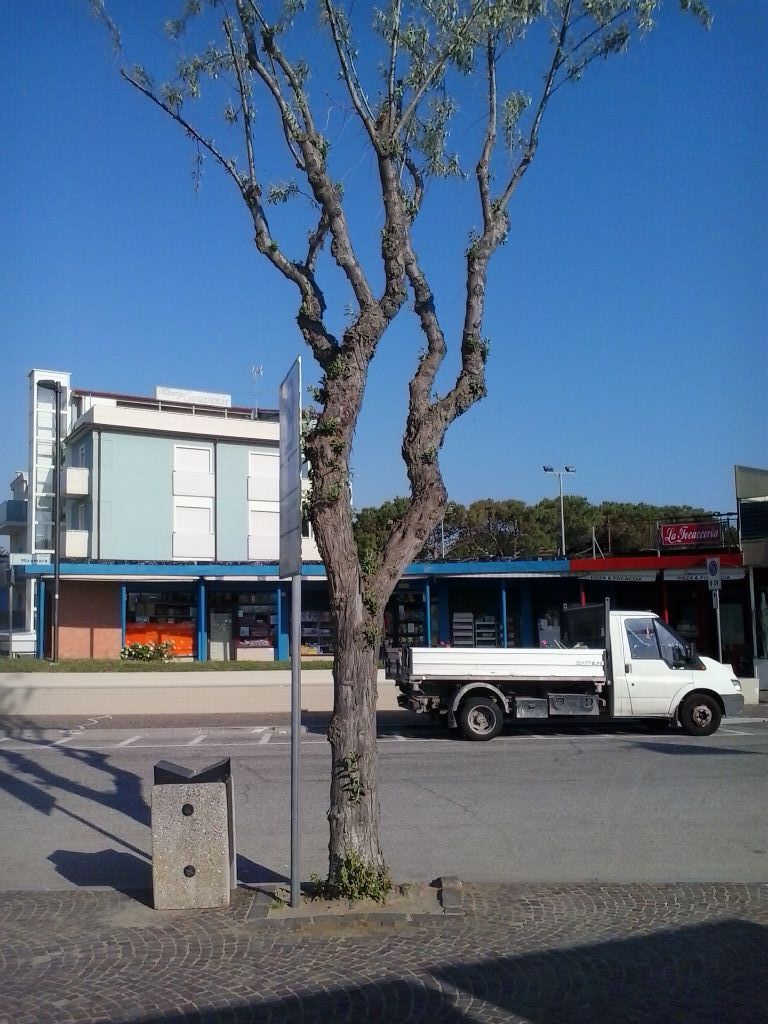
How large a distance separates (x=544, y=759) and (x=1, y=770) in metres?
7.64

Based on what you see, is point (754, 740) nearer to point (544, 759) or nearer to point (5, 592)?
point (544, 759)

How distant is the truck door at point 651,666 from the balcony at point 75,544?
25083mm

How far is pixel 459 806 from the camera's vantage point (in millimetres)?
10914

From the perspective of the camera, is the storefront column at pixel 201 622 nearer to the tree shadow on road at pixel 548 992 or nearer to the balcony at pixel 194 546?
the balcony at pixel 194 546

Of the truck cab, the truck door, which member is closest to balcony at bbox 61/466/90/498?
the truck cab

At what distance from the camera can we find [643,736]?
56.3ft

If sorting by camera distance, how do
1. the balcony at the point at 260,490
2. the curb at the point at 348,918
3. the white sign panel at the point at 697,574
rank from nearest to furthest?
the curb at the point at 348,918, the white sign panel at the point at 697,574, the balcony at the point at 260,490

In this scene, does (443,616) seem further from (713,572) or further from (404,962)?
(404,962)

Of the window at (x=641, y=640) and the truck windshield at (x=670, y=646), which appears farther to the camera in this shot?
the truck windshield at (x=670, y=646)

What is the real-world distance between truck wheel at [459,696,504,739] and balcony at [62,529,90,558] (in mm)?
23828

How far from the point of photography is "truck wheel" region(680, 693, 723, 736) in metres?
16.8

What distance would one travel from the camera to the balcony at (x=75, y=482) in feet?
123

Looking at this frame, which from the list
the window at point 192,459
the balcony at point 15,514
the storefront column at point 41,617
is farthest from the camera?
the balcony at point 15,514

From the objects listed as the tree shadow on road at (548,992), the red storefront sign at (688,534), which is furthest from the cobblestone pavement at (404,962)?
the red storefront sign at (688,534)
